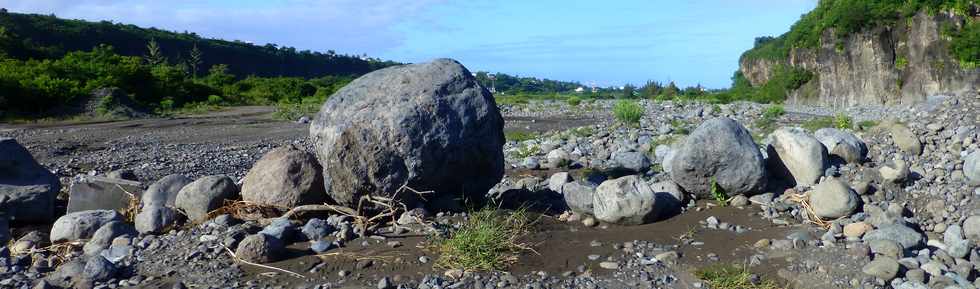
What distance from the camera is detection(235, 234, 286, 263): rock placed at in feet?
17.1

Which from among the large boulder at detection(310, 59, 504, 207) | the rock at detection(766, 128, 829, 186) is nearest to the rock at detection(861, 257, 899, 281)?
the rock at detection(766, 128, 829, 186)

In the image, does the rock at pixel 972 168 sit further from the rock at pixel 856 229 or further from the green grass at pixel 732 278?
the green grass at pixel 732 278

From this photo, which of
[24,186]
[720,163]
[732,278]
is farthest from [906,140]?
[24,186]

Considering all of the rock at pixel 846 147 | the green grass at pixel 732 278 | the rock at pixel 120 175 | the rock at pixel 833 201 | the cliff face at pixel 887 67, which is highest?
the cliff face at pixel 887 67

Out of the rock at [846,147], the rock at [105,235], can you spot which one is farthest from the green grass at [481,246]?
the rock at [846,147]

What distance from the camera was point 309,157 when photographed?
6445 mm

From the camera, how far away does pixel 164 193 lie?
6.91 m

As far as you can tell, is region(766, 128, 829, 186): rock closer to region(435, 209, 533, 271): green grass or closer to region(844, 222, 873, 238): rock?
region(844, 222, 873, 238): rock

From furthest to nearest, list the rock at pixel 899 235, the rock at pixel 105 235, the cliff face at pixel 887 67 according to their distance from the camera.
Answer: the cliff face at pixel 887 67
the rock at pixel 105 235
the rock at pixel 899 235

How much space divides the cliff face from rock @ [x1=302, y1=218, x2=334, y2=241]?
18.0 meters

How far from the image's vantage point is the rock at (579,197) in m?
6.43

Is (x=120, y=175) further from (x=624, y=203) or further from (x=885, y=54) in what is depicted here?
(x=885, y=54)

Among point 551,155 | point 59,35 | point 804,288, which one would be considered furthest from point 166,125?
point 59,35

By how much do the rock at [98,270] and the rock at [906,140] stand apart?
23.5 ft
